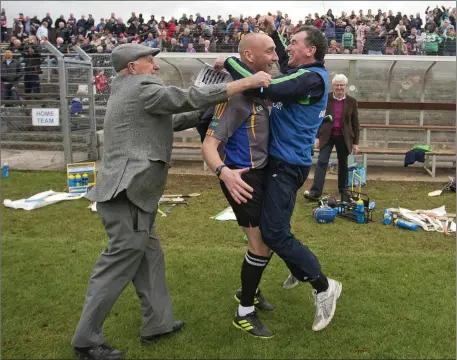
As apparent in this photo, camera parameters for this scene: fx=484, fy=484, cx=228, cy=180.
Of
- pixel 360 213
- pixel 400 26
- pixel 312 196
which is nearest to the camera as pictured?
pixel 360 213

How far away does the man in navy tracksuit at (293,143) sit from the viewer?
11.2 ft

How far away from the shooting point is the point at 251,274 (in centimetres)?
367

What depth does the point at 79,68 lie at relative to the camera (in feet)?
40.3

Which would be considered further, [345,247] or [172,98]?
[345,247]

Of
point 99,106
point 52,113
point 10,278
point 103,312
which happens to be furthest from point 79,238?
point 99,106

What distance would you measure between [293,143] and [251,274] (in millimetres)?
1038

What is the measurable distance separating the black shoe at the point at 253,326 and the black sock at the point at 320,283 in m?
0.48

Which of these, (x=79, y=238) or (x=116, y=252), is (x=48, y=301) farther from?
(x=79, y=238)

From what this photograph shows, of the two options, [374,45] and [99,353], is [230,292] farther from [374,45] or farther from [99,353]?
[374,45]

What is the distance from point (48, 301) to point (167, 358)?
1486 mm

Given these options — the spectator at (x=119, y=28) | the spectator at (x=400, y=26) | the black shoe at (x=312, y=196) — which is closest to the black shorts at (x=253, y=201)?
the black shoe at (x=312, y=196)

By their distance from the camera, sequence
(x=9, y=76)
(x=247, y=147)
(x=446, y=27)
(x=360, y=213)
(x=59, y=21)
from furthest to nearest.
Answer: (x=59, y=21), (x=446, y=27), (x=9, y=76), (x=360, y=213), (x=247, y=147)

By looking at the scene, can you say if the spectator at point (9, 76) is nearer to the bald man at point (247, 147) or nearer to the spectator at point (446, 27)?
Result: the bald man at point (247, 147)

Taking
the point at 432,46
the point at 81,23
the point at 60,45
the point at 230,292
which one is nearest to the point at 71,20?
the point at 81,23
